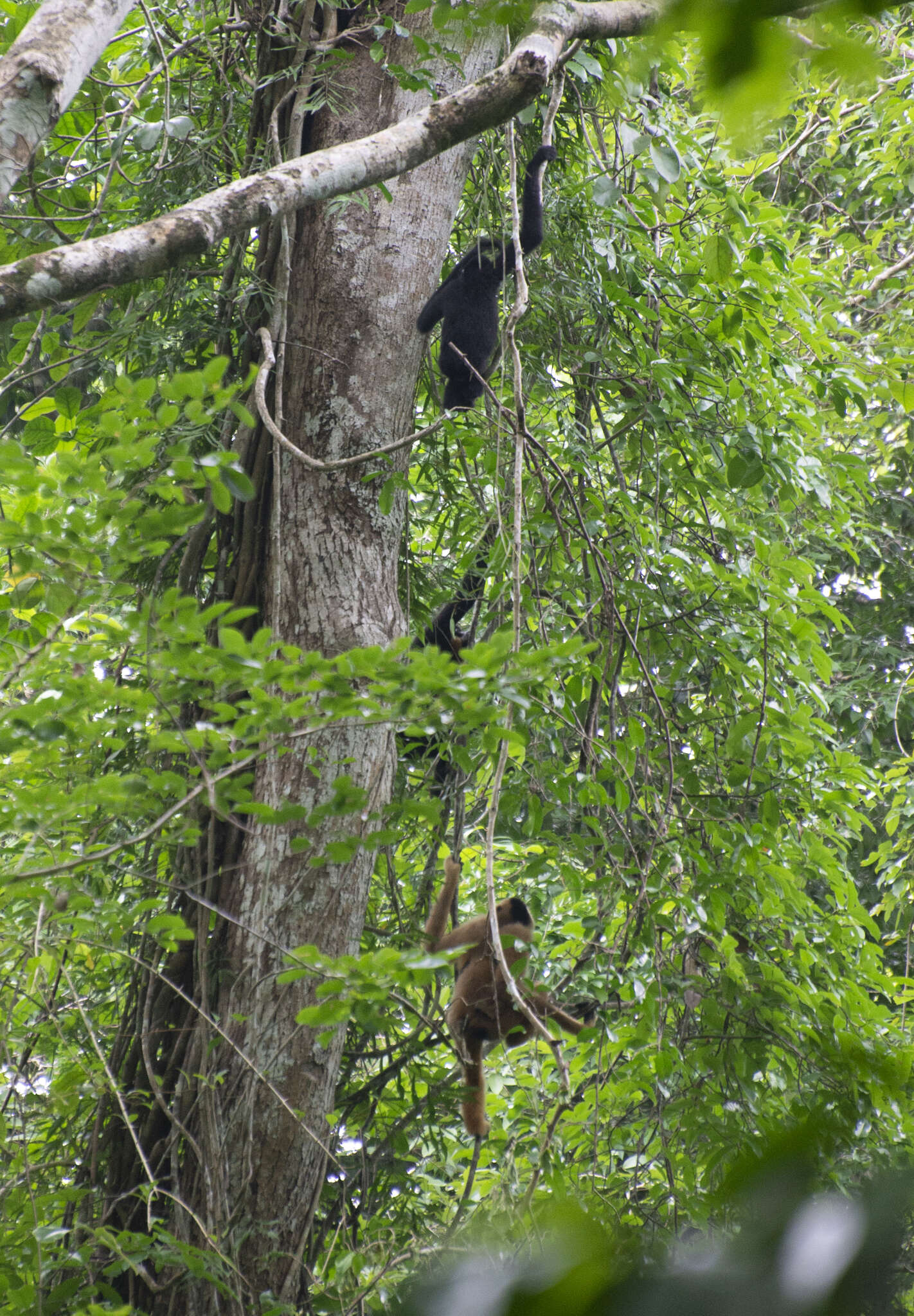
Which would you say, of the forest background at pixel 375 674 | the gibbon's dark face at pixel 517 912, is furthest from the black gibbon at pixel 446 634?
the gibbon's dark face at pixel 517 912

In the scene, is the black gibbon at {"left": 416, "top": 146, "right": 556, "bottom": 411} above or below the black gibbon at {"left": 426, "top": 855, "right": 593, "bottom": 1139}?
above

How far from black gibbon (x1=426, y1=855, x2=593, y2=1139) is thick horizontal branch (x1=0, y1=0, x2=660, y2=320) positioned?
1858 mm

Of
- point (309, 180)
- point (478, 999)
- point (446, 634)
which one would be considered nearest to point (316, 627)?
point (309, 180)

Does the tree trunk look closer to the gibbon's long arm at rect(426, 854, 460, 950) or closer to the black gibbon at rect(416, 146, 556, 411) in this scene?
the black gibbon at rect(416, 146, 556, 411)

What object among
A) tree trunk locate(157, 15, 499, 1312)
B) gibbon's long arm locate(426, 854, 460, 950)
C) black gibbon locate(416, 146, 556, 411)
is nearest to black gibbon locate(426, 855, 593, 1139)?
gibbon's long arm locate(426, 854, 460, 950)

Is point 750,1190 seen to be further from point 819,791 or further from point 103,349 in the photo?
point 103,349

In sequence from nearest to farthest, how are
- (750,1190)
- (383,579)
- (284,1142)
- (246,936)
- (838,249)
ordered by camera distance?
(750,1190), (284,1142), (246,936), (383,579), (838,249)

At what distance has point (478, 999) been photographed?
3.51m

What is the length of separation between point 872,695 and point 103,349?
5.19 m

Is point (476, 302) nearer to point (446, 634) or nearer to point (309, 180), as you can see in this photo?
point (446, 634)

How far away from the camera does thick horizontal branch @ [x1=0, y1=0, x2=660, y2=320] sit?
1660 mm

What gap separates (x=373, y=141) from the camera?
2.19 meters

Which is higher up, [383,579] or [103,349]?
[103,349]

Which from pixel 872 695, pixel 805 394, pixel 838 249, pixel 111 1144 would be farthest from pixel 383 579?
pixel 872 695
